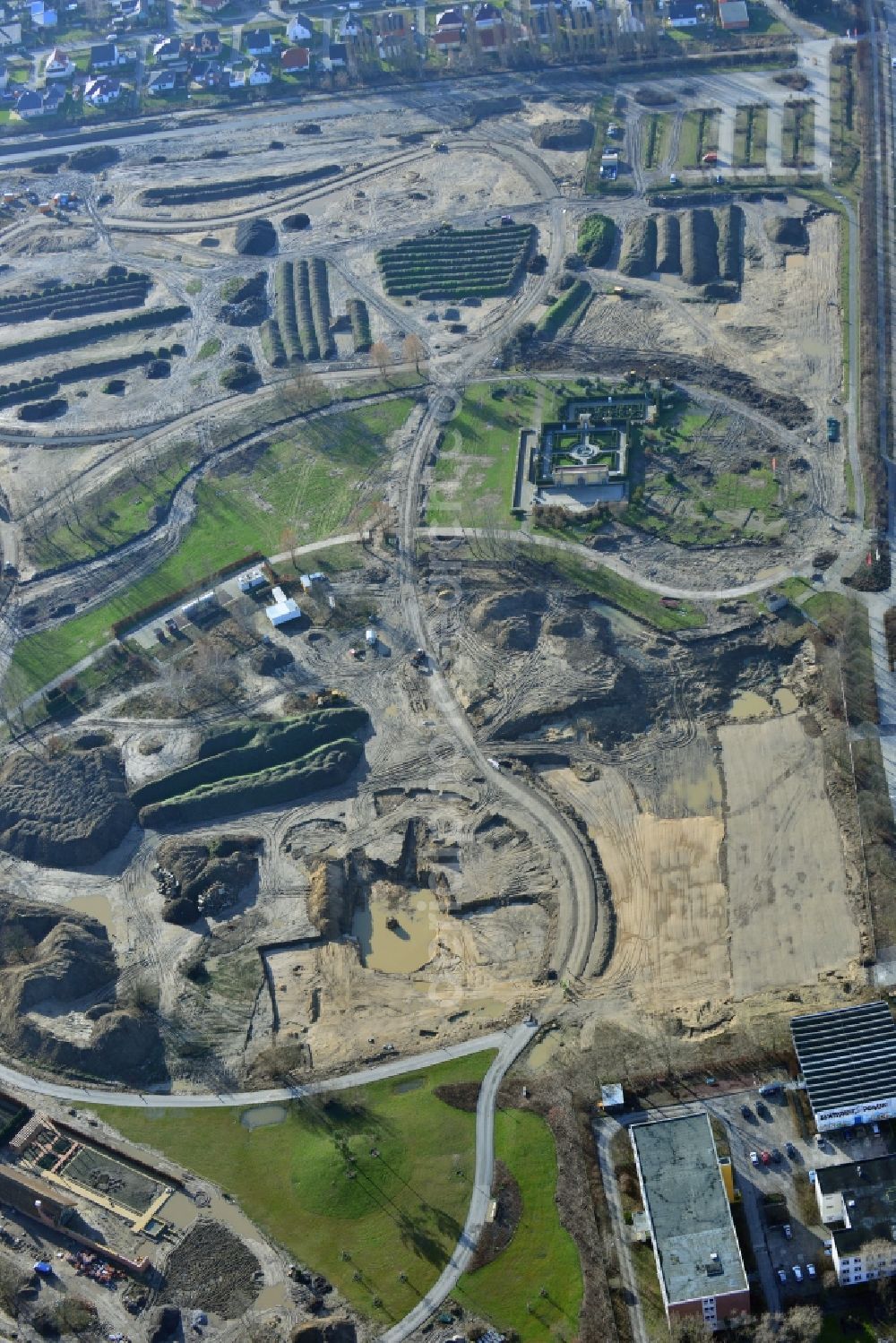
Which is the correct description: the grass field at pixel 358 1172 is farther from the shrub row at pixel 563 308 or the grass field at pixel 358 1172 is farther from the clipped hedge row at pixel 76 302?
the clipped hedge row at pixel 76 302

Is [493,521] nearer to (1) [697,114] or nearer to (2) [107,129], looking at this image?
(1) [697,114]

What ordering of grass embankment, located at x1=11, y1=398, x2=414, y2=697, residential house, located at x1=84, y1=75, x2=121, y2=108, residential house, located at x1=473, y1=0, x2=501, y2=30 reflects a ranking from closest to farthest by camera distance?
grass embankment, located at x1=11, y1=398, x2=414, y2=697
residential house, located at x1=473, y1=0, x2=501, y2=30
residential house, located at x1=84, y1=75, x2=121, y2=108

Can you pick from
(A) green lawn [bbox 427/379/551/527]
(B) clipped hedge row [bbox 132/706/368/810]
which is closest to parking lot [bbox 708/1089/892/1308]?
(B) clipped hedge row [bbox 132/706/368/810]

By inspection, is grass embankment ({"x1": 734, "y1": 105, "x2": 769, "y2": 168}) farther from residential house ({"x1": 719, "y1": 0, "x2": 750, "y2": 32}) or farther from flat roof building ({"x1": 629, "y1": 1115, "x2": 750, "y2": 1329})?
flat roof building ({"x1": 629, "y1": 1115, "x2": 750, "y2": 1329})

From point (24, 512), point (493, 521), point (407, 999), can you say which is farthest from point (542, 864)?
point (24, 512)

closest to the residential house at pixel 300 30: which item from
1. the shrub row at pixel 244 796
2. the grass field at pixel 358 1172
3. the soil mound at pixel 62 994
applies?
the shrub row at pixel 244 796
